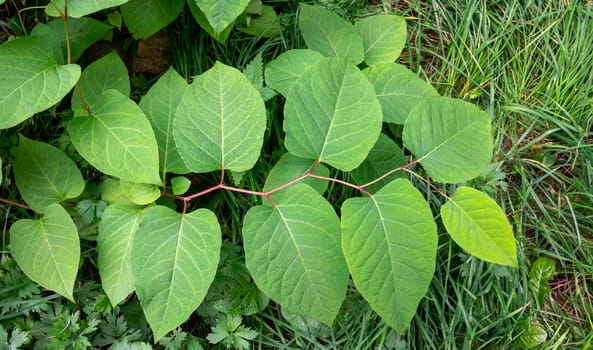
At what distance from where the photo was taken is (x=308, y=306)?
1.36 meters

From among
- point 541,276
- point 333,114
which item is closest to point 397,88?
point 333,114

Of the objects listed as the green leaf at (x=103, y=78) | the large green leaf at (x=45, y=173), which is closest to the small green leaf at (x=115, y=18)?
the green leaf at (x=103, y=78)

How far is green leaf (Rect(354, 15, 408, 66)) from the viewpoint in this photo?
1.84 meters

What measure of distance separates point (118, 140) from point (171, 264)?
41 centimetres

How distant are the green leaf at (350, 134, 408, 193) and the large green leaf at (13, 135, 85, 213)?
3.15ft

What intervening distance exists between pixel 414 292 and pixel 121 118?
1007 millimetres

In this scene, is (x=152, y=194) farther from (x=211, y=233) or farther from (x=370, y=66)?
(x=370, y=66)

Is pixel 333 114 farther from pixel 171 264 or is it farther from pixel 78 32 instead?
pixel 78 32

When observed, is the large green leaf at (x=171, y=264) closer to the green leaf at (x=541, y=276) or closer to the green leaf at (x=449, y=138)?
the green leaf at (x=449, y=138)

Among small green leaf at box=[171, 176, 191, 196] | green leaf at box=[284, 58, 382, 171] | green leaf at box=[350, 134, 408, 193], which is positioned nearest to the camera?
green leaf at box=[284, 58, 382, 171]

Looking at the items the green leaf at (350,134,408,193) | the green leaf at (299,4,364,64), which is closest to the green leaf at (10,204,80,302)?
the green leaf at (350,134,408,193)

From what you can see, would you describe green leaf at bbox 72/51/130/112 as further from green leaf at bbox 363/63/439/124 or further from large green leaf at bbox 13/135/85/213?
green leaf at bbox 363/63/439/124

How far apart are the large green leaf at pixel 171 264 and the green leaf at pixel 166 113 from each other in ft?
0.72

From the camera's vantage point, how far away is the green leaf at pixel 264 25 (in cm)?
195
